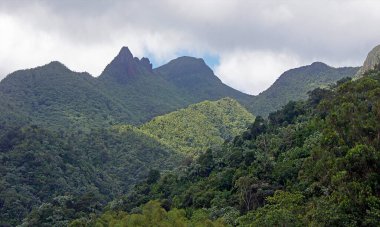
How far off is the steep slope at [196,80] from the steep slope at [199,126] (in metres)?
44.5

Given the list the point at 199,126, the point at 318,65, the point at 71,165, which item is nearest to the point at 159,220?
the point at 71,165

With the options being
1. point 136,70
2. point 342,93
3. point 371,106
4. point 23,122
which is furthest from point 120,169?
point 136,70

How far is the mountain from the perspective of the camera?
9136cm

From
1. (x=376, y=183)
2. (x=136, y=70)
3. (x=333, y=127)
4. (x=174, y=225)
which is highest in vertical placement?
(x=136, y=70)

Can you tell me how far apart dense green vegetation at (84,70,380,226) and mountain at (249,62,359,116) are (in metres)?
46.9

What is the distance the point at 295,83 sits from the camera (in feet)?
323

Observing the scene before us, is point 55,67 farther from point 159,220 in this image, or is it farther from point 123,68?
point 159,220

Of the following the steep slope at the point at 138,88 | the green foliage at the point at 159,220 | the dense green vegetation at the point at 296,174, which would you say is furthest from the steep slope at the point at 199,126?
the green foliage at the point at 159,220

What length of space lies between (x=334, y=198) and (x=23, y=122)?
201ft

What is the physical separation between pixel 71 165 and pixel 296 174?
34.9 metres

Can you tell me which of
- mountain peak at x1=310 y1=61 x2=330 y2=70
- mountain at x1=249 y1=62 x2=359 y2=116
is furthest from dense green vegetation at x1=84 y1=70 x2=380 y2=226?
mountain peak at x1=310 y1=61 x2=330 y2=70

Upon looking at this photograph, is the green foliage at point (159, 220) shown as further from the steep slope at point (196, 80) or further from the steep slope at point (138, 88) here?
the steep slope at point (196, 80)

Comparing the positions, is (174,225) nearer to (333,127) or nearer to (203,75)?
(333,127)

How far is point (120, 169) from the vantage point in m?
64.9
